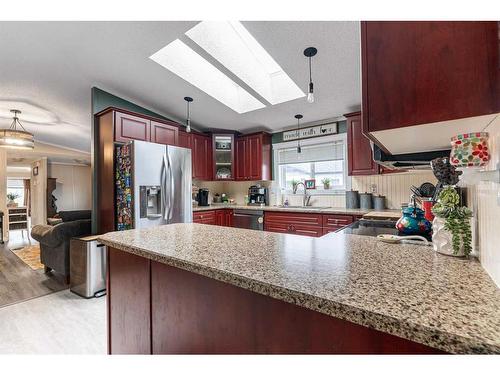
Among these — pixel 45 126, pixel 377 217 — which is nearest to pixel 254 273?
pixel 377 217

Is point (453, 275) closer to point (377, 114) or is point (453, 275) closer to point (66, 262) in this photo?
point (377, 114)

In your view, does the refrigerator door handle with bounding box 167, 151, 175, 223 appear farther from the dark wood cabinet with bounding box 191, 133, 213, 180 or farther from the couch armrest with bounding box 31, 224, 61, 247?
the couch armrest with bounding box 31, 224, 61, 247

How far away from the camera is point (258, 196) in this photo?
4539 mm

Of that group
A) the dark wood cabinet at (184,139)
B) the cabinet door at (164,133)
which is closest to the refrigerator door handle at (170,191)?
the cabinet door at (164,133)

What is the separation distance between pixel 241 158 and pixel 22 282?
144 inches

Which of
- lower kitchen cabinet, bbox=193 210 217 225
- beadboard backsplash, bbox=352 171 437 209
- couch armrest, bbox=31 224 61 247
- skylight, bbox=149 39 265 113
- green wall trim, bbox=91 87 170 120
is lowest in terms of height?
couch armrest, bbox=31 224 61 247

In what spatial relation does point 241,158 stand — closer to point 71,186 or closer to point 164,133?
point 164,133

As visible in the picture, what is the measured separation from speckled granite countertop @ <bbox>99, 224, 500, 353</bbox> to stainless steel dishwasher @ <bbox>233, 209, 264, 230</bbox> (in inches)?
106

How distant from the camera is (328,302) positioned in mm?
551

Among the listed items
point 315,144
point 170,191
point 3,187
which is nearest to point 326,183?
point 315,144

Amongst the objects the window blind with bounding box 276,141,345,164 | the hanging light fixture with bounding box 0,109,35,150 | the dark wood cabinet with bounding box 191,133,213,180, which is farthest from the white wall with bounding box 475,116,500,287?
the hanging light fixture with bounding box 0,109,35,150

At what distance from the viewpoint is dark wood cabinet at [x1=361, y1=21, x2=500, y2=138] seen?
0.60 m

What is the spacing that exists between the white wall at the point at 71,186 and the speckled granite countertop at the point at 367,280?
991cm

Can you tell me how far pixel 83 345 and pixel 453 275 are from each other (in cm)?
240
